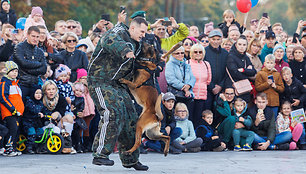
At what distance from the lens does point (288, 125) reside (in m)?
13.3

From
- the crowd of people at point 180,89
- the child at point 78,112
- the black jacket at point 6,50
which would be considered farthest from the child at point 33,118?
the black jacket at point 6,50

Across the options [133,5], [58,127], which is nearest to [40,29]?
[58,127]

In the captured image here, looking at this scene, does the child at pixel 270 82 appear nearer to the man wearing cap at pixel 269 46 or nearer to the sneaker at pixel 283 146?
the sneaker at pixel 283 146

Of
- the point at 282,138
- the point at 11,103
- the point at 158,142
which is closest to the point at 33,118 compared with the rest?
the point at 11,103

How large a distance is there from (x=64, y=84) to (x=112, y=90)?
3.70 metres

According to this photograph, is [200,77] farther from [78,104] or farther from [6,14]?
[6,14]

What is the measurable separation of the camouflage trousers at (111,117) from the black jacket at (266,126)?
5050 mm

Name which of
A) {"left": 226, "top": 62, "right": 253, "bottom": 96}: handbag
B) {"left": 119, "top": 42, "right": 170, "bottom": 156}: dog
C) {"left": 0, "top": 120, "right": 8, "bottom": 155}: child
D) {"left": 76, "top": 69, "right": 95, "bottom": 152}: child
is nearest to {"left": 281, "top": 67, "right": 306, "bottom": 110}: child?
{"left": 226, "top": 62, "right": 253, "bottom": 96}: handbag

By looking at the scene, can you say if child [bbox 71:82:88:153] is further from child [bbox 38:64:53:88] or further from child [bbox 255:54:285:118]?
child [bbox 255:54:285:118]

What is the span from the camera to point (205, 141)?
1236 cm

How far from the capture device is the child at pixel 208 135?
486 inches

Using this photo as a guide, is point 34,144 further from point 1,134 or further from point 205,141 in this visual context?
point 205,141

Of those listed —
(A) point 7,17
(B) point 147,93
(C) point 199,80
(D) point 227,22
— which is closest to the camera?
(B) point 147,93

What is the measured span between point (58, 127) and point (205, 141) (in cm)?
292
